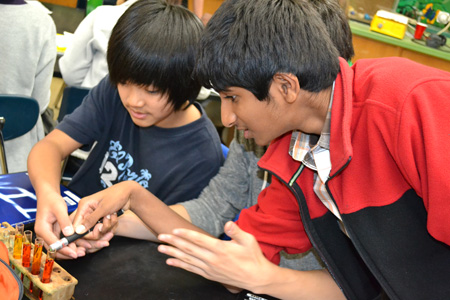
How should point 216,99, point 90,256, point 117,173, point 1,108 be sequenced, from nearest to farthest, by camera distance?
1. point 90,256
2. point 117,173
3. point 1,108
4. point 216,99

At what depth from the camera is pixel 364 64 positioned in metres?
0.97

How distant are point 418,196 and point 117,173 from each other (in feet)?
2.85

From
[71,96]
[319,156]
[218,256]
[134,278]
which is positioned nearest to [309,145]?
[319,156]

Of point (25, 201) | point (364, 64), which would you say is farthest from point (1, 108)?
point (364, 64)

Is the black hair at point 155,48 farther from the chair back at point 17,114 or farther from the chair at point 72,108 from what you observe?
the chair at point 72,108

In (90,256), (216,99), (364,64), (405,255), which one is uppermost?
(364,64)

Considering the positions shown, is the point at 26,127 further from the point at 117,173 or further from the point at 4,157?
the point at 117,173

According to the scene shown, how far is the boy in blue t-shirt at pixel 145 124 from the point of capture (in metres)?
1.21

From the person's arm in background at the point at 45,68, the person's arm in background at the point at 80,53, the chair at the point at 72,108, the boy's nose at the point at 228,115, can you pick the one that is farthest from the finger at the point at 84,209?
the person's arm in background at the point at 80,53

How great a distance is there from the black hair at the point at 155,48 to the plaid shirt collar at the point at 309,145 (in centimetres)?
37

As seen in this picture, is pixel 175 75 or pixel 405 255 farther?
pixel 175 75

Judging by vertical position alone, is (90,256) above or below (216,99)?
above

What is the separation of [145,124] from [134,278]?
0.52 m

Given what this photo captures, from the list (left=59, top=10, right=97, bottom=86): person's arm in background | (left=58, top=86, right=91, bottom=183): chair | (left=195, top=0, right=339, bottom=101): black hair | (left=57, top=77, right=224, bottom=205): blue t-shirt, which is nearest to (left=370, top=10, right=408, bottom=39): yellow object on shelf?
(left=59, top=10, right=97, bottom=86): person's arm in background
